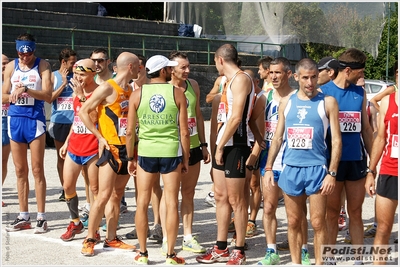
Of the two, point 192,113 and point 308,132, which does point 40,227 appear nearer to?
point 192,113

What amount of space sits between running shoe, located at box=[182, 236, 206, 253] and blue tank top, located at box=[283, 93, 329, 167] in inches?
72.4

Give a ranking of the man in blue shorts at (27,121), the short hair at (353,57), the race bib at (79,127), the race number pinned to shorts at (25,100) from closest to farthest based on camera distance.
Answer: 1. the short hair at (353,57)
2. the race bib at (79,127)
3. the man in blue shorts at (27,121)
4. the race number pinned to shorts at (25,100)

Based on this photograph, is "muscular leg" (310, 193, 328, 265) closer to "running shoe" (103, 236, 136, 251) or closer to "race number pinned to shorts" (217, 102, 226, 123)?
"race number pinned to shorts" (217, 102, 226, 123)

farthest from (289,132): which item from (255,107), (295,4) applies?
(295,4)

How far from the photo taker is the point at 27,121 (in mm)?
8633

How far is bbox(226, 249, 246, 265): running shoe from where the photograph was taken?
6859 mm

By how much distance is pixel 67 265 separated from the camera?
6902 mm

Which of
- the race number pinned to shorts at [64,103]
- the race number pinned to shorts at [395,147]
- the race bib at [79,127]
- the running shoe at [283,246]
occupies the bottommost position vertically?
the running shoe at [283,246]

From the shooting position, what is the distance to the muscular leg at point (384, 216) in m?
5.88

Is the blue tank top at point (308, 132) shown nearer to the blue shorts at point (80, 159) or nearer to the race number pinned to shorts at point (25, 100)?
the blue shorts at point (80, 159)

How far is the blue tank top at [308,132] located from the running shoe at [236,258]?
48.2 inches

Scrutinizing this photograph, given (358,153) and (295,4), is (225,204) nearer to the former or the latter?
(358,153)

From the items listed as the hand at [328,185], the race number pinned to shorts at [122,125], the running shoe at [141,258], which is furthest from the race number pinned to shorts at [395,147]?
the race number pinned to shorts at [122,125]

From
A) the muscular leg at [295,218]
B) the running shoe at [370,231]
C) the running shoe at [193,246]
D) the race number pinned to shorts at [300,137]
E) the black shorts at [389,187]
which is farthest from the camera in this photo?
the running shoe at [370,231]
